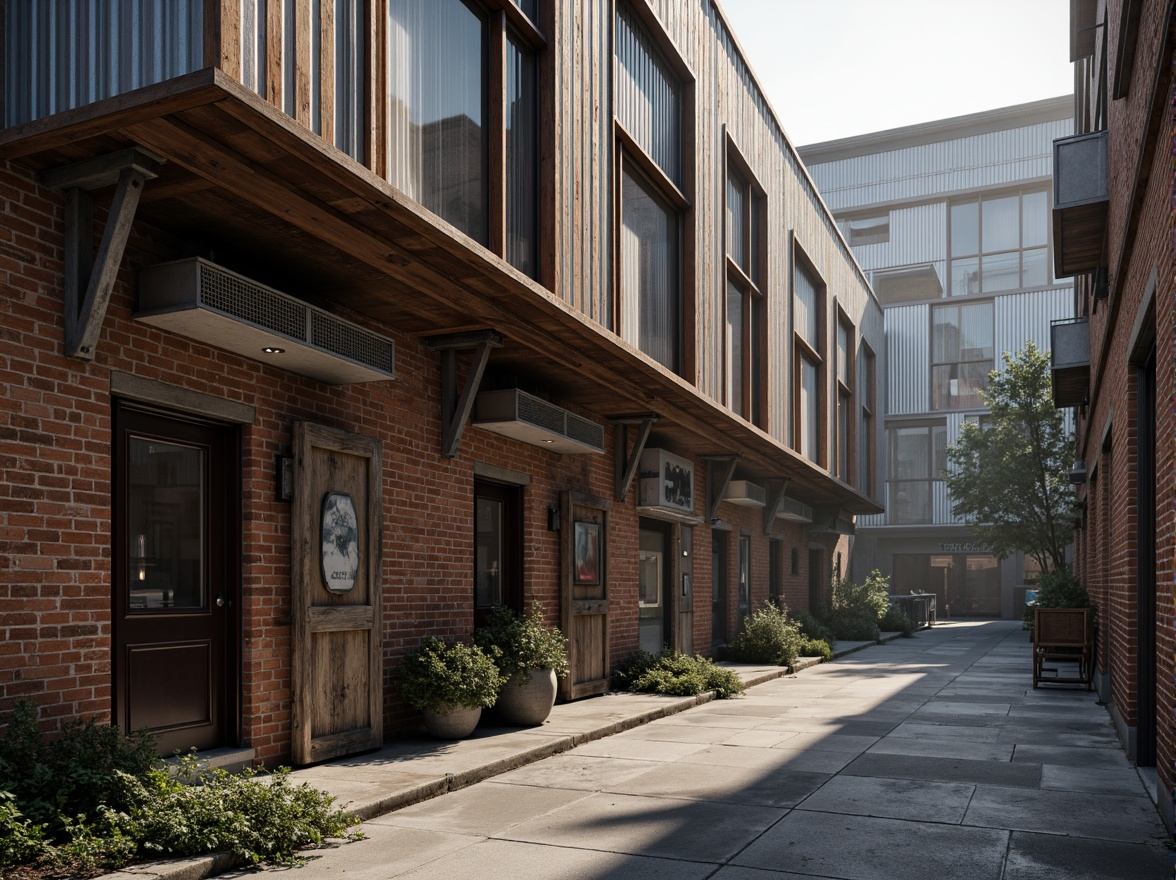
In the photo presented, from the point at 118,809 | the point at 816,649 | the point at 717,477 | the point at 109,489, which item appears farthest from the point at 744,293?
the point at 118,809

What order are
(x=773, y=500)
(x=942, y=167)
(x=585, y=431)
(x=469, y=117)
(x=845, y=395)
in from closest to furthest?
(x=469, y=117) → (x=585, y=431) → (x=773, y=500) → (x=845, y=395) → (x=942, y=167)

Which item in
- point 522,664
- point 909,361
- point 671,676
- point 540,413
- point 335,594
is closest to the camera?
point 335,594

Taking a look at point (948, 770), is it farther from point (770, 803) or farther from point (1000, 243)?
point (1000, 243)

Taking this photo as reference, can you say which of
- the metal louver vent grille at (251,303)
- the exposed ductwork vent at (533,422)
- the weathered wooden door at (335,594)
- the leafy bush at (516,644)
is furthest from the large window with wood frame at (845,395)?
the metal louver vent grille at (251,303)

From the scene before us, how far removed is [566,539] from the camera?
1205 cm

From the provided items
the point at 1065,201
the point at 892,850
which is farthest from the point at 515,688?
the point at 1065,201

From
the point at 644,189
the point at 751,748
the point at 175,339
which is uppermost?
the point at 644,189

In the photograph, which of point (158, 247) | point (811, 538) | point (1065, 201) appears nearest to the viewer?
point (158, 247)

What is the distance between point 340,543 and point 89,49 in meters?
3.83

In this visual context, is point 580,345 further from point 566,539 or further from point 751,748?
point 751,748

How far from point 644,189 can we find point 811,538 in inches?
592

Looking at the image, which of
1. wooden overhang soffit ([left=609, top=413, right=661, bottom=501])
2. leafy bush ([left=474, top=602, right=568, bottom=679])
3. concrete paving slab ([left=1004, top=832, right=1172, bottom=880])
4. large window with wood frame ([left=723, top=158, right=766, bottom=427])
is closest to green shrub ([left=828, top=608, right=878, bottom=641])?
large window with wood frame ([left=723, top=158, right=766, bottom=427])

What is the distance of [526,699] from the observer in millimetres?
9883

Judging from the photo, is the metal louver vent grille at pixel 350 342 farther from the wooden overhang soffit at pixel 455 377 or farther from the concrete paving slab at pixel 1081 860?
the concrete paving slab at pixel 1081 860
